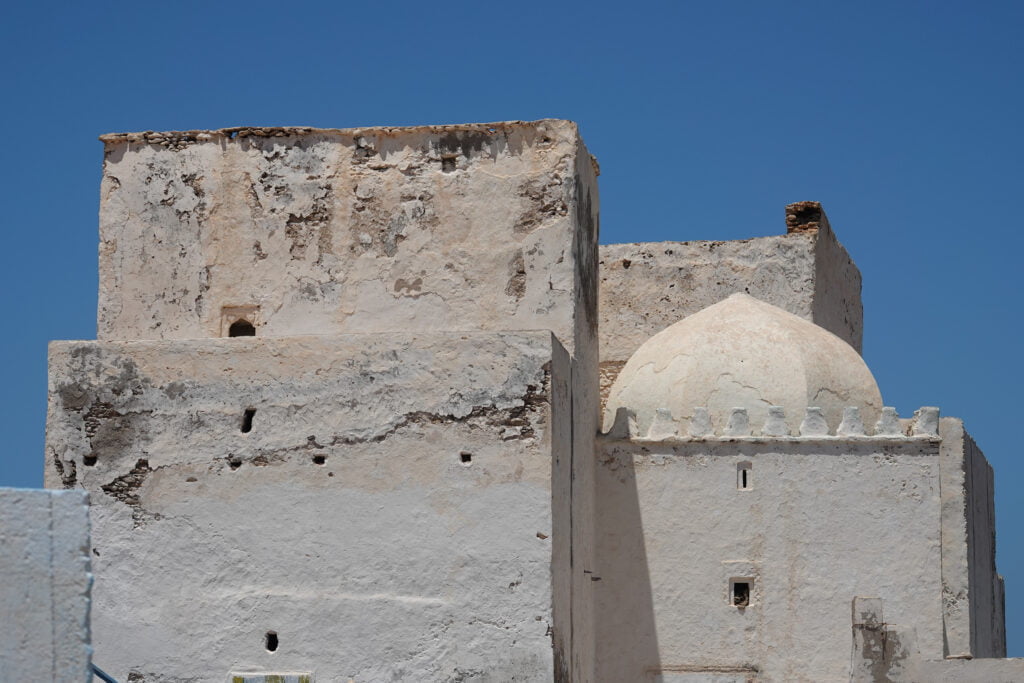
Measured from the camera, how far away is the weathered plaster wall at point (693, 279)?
60.0 ft

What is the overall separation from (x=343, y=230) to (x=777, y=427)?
4.21m

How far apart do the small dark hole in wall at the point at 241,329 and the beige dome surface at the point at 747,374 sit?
3.69 meters

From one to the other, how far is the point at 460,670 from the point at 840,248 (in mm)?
9536

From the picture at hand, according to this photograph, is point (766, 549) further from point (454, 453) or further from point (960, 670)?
point (454, 453)

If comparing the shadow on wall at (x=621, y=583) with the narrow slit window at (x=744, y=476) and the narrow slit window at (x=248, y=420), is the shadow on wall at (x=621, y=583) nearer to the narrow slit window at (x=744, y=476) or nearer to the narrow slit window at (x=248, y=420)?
the narrow slit window at (x=744, y=476)

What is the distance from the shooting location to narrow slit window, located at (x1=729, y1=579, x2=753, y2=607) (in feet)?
47.9

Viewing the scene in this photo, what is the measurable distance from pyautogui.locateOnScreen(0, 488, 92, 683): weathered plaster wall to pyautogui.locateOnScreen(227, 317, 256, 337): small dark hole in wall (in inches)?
287

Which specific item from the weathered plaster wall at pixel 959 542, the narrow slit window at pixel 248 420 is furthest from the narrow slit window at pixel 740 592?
the narrow slit window at pixel 248 420

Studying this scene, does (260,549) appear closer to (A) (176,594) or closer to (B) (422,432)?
(A) (176,594)

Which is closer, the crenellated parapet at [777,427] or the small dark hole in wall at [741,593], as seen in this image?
the small dark hole in wall at [741,593]

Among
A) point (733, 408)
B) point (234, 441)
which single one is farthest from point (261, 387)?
point (733, 408)

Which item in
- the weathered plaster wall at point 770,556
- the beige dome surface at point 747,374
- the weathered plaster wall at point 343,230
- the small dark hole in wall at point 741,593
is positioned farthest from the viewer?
the beige dome surface at point 747,374

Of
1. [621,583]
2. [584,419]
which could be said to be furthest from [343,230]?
[621,583]

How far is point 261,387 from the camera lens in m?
13.0
